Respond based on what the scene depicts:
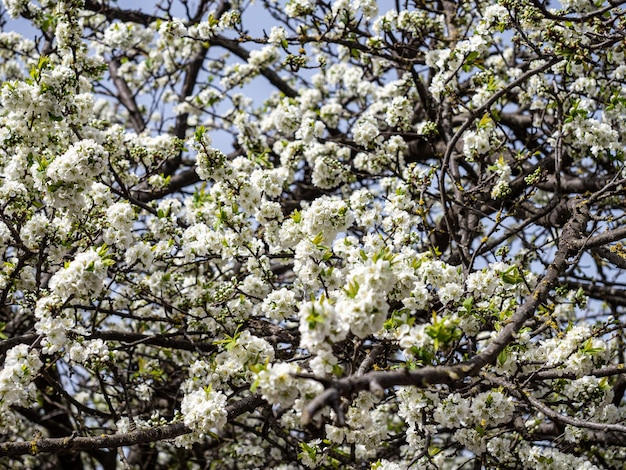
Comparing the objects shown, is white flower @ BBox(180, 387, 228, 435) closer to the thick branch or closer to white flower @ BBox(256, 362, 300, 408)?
the thick branch

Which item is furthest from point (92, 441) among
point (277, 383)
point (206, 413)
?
point (277, 383)

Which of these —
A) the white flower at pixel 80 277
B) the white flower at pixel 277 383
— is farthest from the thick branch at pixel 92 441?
the white flower at pixel 277 383

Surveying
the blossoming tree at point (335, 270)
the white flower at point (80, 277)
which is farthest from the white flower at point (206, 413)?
the white flower at point (80, 277)

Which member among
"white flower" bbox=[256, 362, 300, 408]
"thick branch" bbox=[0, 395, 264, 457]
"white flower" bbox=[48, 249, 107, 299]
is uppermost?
"white flower" bbox=[48, 249, 107, 299]

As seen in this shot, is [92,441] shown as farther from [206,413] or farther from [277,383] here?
[277,383]

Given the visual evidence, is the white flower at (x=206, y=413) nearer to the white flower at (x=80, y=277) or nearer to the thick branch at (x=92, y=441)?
the thick branch at (x=92, y=441)

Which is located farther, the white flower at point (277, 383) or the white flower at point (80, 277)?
the white flower at point (80, 277)

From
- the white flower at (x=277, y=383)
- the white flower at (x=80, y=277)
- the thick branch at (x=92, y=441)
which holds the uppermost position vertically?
the white flower at (x=80, y=277)

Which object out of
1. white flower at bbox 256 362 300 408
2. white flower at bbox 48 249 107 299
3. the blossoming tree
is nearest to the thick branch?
the blossoming tree

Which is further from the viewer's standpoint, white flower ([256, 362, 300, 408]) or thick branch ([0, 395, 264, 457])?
thick branch ([0, 395, 264, 457])

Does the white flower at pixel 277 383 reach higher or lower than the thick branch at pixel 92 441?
higher

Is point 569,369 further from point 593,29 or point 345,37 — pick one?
point 345,37

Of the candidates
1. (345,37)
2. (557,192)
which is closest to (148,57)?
(345,37)

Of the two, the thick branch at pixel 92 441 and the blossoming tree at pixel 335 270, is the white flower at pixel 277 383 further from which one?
the thick branch at pixel 92 441
